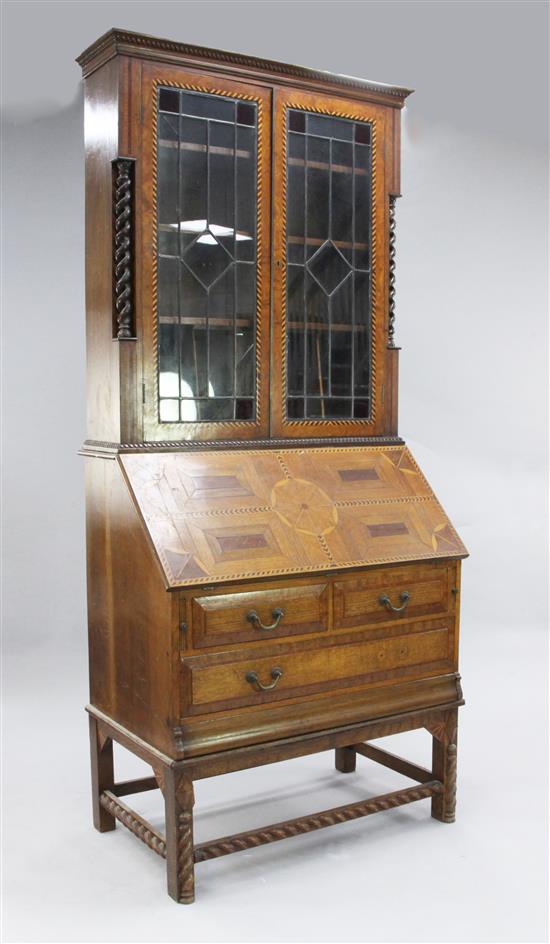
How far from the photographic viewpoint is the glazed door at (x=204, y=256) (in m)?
3.62

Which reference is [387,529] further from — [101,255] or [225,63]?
[225,63]

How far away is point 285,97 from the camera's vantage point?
3857 mm

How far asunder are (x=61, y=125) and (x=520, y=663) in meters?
3.55

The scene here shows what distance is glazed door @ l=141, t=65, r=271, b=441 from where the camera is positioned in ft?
11.9

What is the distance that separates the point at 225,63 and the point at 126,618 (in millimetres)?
1842

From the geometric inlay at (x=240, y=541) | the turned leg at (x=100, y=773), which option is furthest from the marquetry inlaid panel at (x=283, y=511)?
the turned leg at (x=100, y=773)

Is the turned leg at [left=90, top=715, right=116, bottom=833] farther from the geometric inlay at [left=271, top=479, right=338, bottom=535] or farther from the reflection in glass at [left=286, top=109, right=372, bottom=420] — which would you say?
the reflection in glass at [left=286, top=109, right=372, bottom=420]

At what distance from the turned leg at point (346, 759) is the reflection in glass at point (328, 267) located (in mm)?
1330

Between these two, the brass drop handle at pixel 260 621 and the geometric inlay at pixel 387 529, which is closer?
the brass drop handle at pixel 260 621

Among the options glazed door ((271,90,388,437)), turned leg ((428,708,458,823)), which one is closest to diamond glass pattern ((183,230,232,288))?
glazed door ((271,90,388,437))

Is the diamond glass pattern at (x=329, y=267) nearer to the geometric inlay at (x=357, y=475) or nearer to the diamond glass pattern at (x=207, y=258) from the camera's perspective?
the diamond glass pattern at (x=207, y=258)

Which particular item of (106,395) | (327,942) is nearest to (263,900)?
(327,942)

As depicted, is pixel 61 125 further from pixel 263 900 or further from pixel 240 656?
pixel 263 900

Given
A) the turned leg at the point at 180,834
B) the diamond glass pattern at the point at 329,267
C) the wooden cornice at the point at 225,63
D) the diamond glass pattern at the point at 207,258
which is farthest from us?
the diamond glass pattern at the point at 329,267
